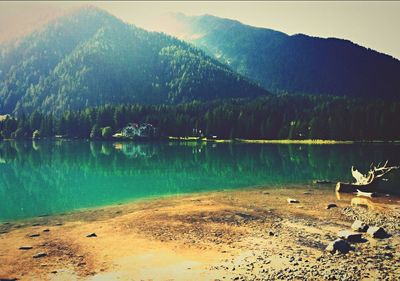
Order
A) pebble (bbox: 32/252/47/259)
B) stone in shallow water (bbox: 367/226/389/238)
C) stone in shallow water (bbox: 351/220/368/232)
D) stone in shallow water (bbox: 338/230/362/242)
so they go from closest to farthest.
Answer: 1. pebble (bbox: 32/252/47/259)
2. stone in shallow water (bbox: 338/230/362/242)
3. stone in shallow water (bbox: 367/226/389/238)
4. stone in shallow water (bbox: 351/220/368/232)

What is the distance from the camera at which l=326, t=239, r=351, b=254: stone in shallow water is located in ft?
99.1

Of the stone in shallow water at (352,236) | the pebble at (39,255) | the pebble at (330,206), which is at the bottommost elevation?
the pebble at (39,255)

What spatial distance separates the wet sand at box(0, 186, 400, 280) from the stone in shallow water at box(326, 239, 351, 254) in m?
0.55

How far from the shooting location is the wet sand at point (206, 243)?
27.1 metres

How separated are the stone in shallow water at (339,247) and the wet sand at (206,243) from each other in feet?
1.82

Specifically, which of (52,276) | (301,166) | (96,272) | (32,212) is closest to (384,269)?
(96,272)

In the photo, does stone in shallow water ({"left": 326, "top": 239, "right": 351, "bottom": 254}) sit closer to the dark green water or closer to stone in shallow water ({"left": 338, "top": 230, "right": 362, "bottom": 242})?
stone in shallow water ({"left": 338, "top": 230, "right": 362, "bottom": 242})

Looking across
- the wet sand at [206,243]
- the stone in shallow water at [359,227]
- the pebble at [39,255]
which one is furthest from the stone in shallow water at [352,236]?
the pebble at [39,255]

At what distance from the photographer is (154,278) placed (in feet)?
86.8

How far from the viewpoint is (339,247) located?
3041 centimetres

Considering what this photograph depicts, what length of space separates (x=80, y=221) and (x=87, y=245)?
36.7 feet

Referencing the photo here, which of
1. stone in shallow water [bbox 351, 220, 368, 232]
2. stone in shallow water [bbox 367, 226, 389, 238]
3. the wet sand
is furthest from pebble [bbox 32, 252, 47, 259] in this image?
stone in shallow water [bbox 367, 226, 389, 238]

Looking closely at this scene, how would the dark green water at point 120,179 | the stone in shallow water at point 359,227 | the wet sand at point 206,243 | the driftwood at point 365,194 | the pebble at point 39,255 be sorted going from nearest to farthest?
the wet sand at point 206,243 → the pebble at point 39,255 → the stone in shallow water at point 359,227 → the driftwood at point 365,194 → the dark green water at point 120,179

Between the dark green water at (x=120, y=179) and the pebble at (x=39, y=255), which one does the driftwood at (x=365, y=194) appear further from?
the pebble at (x=39, y=255)
